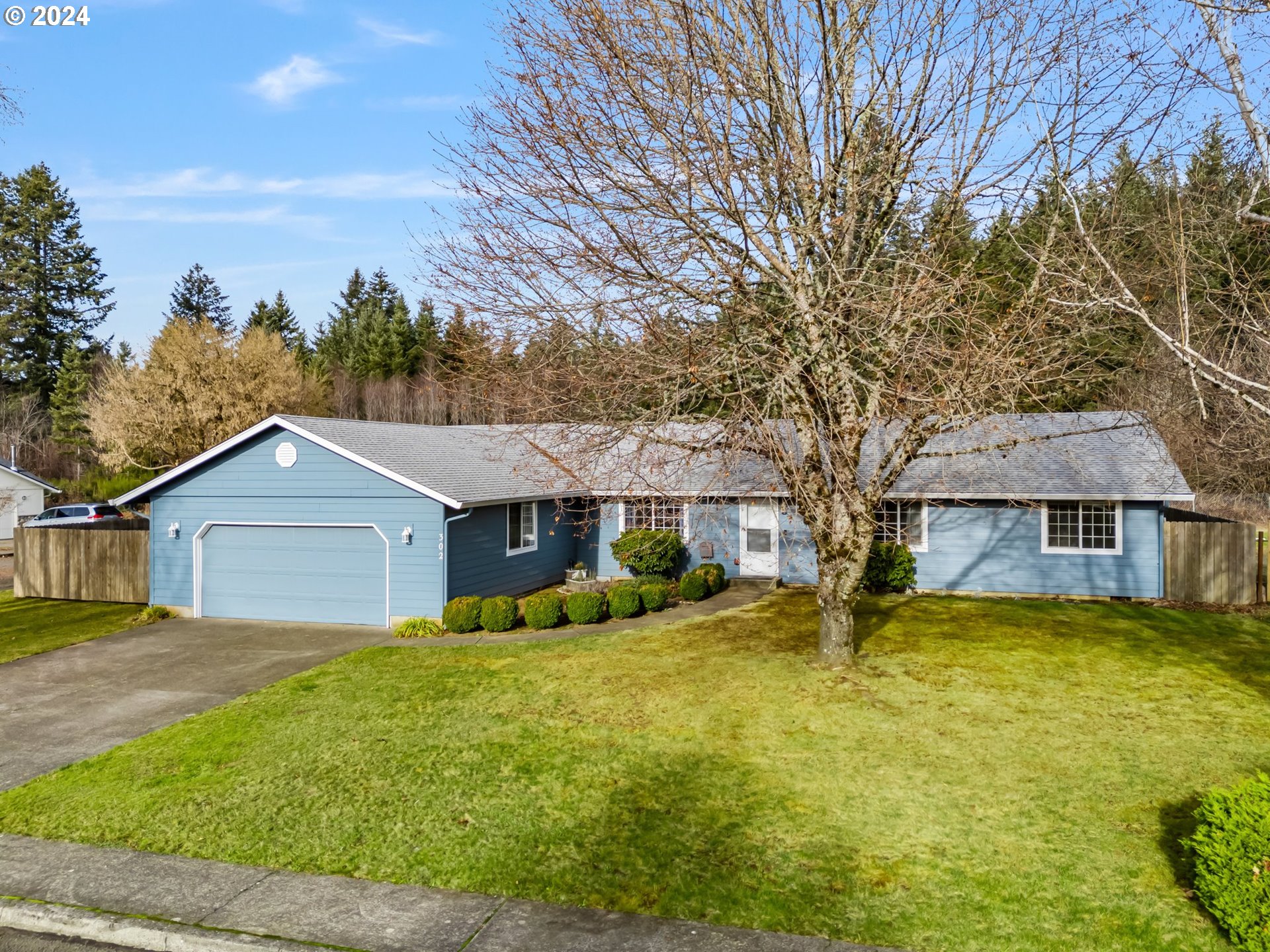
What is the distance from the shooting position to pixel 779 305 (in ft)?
35.4

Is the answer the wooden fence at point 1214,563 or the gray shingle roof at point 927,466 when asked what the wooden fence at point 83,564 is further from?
the wooden fence at point 1214,563

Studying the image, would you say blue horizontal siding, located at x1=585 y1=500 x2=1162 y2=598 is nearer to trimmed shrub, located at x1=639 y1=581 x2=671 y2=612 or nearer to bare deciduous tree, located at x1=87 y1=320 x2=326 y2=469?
trimmed shrub, located at x1=639 y1=581 x2=671 y2=612

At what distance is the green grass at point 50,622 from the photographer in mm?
14844

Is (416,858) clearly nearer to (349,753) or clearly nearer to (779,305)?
(349,753)

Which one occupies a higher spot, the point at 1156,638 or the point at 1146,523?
the point at 1146,523

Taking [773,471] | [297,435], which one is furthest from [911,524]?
[297,435]

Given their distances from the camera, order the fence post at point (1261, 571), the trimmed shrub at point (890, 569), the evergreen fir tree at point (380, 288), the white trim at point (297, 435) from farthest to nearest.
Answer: the evergreen fir tree at point (380, 288) < the trimmed shrub at point (890, 569) < the fence post at point (1261, 571) < the white trim at point (297, 435)

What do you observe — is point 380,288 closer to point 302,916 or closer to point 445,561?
point 445,561

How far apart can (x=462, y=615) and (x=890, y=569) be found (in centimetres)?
988

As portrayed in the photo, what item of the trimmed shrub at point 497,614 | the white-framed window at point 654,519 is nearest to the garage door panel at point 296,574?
the trimmed shrub at point 497,614

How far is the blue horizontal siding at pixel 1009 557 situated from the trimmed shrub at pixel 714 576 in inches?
33.3

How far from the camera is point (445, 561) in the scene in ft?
50.9

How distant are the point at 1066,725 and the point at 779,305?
628 cm

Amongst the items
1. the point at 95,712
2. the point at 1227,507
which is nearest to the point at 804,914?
the point at 95,712
